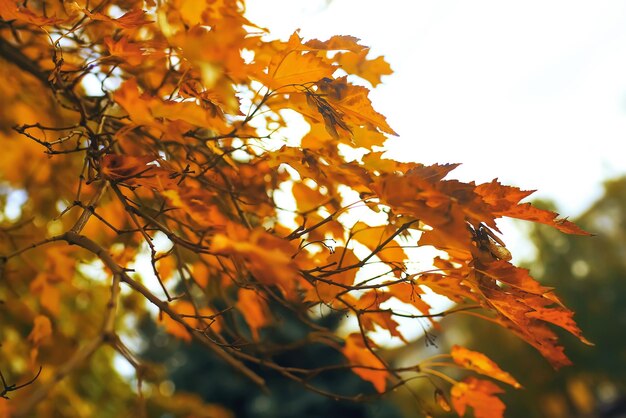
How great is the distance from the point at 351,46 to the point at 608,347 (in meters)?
11.6

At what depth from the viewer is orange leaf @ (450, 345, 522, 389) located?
92 cm

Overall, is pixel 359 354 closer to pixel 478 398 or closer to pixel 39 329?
pixel 478 398

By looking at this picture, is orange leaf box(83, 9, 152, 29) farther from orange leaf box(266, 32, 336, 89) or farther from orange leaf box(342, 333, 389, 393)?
orange leaf box(342, 333, 389, 393)

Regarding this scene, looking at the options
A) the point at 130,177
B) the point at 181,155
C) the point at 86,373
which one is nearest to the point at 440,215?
the point at 130,177

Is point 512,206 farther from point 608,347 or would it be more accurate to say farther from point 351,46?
point 608,347

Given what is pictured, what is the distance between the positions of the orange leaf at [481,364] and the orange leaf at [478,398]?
0.03m

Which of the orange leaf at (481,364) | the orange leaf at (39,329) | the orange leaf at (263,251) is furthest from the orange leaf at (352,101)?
the orange leaf at (39,329)

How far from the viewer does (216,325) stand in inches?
52.5

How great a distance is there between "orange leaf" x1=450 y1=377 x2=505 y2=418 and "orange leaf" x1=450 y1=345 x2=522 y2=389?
0.09 feet

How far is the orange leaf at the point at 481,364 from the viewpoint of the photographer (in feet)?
3.03

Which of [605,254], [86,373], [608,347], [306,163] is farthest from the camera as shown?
[605,254]

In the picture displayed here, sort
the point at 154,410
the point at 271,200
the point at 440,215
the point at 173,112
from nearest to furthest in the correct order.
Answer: the point at 440,215
the point at 173,112
the point at 271,200
the point at 154,410

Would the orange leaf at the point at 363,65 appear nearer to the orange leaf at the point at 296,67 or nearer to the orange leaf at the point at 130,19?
the orange leaf at the point at 296,67

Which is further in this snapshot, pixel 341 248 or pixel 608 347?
pixel 608 347
